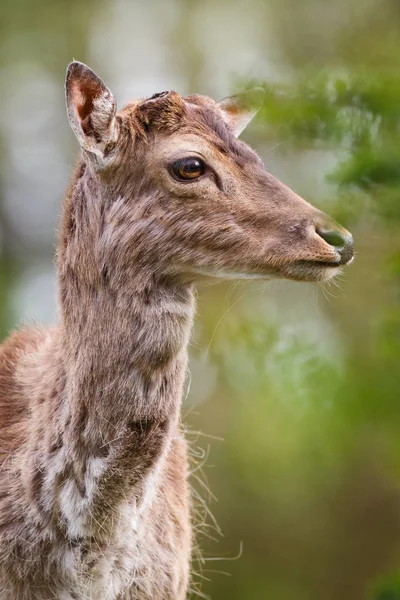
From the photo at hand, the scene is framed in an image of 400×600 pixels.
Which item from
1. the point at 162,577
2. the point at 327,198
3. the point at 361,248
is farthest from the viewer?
the point at 361,248

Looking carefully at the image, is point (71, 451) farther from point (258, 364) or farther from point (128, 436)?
point (258, 364)

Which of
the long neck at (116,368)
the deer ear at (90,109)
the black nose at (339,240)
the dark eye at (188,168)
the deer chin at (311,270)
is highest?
the deer ear at (90,109)

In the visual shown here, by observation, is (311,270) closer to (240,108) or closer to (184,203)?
(184,203)

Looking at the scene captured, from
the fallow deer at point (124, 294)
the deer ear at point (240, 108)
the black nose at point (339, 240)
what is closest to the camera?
the black nose at point (339, 240)

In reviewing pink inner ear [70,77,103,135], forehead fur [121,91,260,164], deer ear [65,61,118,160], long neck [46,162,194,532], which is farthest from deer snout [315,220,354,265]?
pink inner ear [70,77,103,135]

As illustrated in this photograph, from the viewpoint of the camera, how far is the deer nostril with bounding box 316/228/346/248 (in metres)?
4.49

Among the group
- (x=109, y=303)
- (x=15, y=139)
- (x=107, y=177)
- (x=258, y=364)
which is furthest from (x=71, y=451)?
(x=15, y=139)

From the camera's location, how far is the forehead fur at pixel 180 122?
15.8ft

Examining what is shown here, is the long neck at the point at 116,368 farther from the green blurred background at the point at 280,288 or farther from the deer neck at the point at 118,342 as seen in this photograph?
the green blurred background at the point at 280,288

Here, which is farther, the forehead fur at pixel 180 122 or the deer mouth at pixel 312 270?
the forehead fur at pixel 180 122

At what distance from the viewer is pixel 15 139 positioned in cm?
1833

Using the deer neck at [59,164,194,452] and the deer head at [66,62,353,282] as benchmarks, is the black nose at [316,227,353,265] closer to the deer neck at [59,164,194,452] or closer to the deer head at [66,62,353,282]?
the deer head at [66,62,353,282]

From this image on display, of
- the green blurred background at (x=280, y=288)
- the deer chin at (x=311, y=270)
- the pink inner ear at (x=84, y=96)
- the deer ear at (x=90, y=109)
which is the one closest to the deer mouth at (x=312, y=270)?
the deer chin at (x=311, y=270)

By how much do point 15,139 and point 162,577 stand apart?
557 inches
